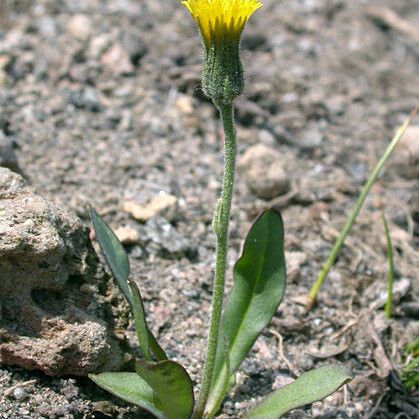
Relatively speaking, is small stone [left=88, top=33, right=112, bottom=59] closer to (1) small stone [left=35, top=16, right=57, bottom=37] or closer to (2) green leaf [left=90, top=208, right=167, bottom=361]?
(1) small stone [left=35, top=16, right=57, bottom=37]

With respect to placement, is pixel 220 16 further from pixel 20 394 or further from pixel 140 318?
pixel 20 394

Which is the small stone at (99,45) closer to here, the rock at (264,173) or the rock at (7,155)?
the rock at (264,173)

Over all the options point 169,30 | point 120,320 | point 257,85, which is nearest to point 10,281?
point 120,320

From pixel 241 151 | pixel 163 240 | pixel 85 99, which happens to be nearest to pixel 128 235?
pixel 163 240

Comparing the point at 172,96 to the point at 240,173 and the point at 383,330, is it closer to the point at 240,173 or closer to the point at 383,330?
the point at 240,173

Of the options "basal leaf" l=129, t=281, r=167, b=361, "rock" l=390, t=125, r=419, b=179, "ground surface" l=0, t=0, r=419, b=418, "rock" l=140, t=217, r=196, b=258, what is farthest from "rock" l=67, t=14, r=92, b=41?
"basal leaf" l=129, t=281, r=167, b=361
